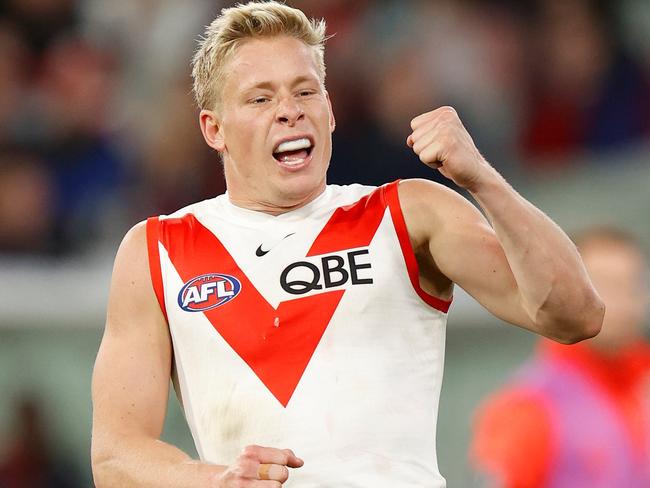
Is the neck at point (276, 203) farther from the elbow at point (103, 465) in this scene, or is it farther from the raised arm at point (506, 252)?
the elbow at point (103, 465)

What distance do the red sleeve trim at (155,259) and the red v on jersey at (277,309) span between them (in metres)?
0.01

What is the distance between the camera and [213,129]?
4.30m

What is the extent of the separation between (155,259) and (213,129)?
509 millimetres

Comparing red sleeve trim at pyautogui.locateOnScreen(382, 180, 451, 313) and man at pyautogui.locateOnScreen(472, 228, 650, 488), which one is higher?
red sleeve trim at pyautogui.locateOnScreen(382, 180, 451, 313)

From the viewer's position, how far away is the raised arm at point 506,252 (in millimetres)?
3549

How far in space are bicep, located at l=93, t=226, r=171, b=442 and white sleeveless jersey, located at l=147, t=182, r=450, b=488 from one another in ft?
0.17

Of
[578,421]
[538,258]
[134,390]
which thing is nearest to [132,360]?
[134,390]

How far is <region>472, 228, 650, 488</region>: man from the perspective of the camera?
16.5 ft

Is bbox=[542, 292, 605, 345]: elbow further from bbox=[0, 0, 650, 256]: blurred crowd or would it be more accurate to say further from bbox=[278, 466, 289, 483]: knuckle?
bbox=[0, 0, 650, 256]: blurred crowd

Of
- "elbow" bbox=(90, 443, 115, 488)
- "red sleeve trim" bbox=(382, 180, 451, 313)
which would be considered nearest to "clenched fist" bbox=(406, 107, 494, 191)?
"red sleeve trim" bbox=(382, 180, 451, 313)

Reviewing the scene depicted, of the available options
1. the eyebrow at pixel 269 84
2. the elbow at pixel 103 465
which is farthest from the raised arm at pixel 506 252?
the elbow at pixel 103 465

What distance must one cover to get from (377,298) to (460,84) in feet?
16.6

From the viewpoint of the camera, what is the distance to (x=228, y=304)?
3.92 m

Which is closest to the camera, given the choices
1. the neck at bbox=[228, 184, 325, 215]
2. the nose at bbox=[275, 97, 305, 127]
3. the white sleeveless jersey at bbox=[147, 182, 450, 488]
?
the white sleeveless jersey at bbox=[147, 182, 450, 488]
